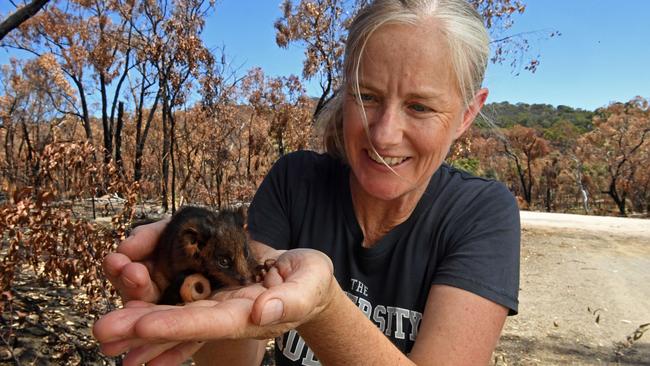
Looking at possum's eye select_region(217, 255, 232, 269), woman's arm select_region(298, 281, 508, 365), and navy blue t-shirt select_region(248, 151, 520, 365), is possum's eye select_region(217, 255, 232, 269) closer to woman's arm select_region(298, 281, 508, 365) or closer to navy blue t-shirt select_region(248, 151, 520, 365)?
navy blue t-shirt select_region(248, 151, 520, 365)

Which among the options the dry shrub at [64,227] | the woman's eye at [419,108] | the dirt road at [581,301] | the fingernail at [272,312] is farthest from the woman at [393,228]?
the dirt road at [581,301]

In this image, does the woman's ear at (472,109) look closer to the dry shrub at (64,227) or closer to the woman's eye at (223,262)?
the woman's eye at (223,262)

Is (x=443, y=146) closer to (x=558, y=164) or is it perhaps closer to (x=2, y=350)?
(x=2, y=350)

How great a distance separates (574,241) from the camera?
1551 cm

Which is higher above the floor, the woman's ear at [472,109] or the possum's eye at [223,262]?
the woman's ear at [472,109]

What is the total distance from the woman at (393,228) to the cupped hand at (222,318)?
0.01 metres

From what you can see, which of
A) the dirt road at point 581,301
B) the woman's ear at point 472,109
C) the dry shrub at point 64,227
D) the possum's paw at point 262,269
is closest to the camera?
the possum's paw at point 262,269

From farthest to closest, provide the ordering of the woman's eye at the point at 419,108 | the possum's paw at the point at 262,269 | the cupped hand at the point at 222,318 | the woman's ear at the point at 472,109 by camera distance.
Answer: the woman's ear at the point at 472,109
the woman's eye at the point at 419,108
the possum's paw at the point at 262,269
the cupped hand at the point at 222,318

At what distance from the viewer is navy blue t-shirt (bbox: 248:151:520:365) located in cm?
235

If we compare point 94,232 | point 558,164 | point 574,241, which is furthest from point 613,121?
point 94,232

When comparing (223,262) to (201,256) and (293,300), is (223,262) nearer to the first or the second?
(201,256)

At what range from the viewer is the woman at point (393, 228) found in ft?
6.38

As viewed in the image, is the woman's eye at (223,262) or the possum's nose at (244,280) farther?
the woman's eye at (223,262)

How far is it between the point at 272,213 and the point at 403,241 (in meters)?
0.75
